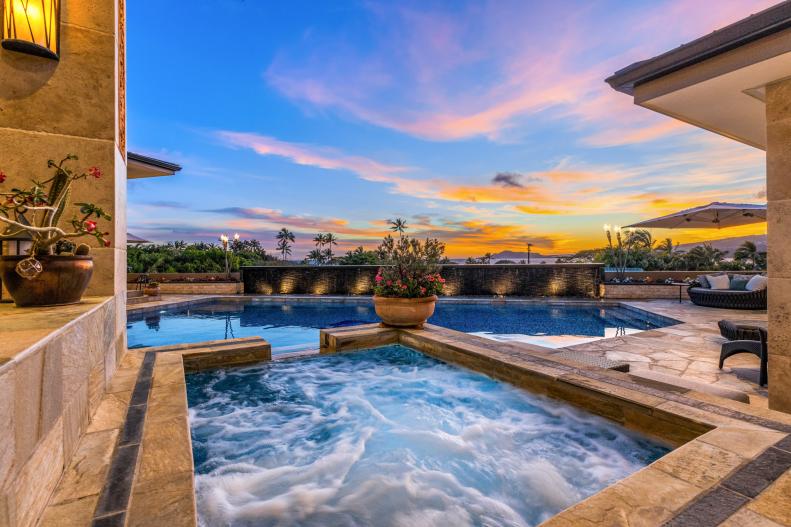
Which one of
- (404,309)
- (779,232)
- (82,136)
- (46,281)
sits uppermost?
(82,136)

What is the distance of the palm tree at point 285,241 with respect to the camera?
2189 inches

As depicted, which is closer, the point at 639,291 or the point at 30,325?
the point at 30,325

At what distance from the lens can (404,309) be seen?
4.94 m

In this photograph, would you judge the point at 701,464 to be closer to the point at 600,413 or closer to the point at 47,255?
the point at 600,413

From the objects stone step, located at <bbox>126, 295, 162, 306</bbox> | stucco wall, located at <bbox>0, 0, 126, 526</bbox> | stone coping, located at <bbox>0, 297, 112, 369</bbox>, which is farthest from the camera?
stone step, located at <bbox>126, 295, 162, 306</bbox>

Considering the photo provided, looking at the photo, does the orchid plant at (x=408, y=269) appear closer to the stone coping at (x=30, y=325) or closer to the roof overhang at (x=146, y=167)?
the stone coping at (x=30, y=325)

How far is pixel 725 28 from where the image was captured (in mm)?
2381

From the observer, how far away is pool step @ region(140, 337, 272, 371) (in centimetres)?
380

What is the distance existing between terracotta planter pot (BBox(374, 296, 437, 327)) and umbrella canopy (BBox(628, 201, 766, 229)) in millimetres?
9264

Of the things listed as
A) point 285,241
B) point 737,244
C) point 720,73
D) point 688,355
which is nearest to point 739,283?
point 688,355

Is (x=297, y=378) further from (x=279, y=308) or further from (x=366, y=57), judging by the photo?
(x=366, y=57)

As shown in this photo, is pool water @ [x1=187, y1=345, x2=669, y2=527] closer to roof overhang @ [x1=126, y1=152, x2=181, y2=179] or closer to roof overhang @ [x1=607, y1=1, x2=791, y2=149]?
roof overhang @ [x1=607, y1=1, x2=791, y2=149]

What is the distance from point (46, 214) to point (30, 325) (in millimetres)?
1396

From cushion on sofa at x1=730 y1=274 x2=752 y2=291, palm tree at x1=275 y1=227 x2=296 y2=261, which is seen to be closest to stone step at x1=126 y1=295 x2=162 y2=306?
cushion on sofa at x1=730 y1=274 x2=752 y2=291
